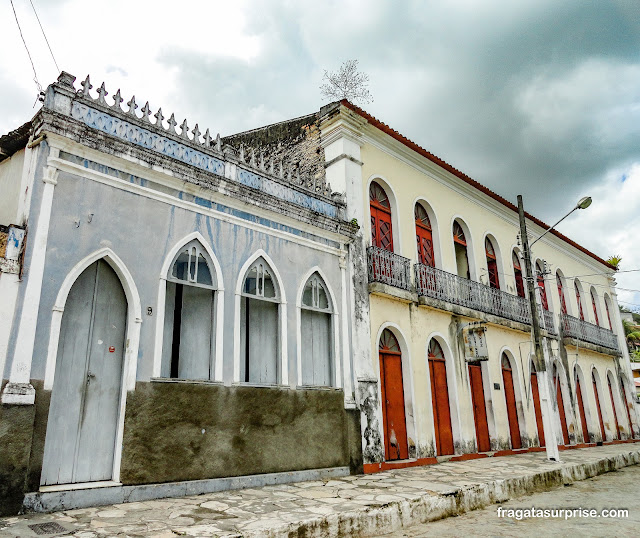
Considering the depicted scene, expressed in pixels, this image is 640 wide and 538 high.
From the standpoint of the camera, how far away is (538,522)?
225 inches

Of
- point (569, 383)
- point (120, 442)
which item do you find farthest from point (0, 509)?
point (569, 383)

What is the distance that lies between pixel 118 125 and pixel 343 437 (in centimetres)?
594

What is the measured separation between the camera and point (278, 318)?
8258mm

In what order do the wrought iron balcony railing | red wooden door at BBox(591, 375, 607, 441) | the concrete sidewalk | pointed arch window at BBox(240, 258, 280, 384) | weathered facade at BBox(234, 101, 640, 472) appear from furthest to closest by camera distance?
red wooden door at BBox(591, 375, 607, 441)
the wrought iron balcony railing
weathered facade at BBox(234, 101, 640, 472)
pointed arch window at BBox(240, 258, 280, 384)
the concrete sidewalk

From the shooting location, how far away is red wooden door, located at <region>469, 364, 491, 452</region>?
39.4ft

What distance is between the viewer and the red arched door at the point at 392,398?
32.1 ft

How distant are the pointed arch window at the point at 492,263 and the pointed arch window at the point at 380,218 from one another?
4.62 meters

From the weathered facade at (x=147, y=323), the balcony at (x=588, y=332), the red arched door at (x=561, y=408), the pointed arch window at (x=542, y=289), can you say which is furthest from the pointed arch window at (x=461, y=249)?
the weathered facade at (x=147, y=323)

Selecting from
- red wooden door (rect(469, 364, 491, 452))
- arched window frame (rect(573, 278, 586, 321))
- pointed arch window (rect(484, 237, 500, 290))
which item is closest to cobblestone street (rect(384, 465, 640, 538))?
red wooden door (rect(469, 364, 491, 452))


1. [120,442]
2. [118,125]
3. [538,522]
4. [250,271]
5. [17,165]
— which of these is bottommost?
[538,522]

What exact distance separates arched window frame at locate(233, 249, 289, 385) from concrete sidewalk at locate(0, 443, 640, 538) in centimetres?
164

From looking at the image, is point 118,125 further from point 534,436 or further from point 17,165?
point 534,436

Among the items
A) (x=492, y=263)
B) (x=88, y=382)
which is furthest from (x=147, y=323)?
(x=492, y=263)

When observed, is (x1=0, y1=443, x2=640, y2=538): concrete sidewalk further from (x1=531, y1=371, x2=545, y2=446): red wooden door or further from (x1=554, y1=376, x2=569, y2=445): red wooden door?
(x1=554, y1=376, x2=569, y2=445): red wooden door
